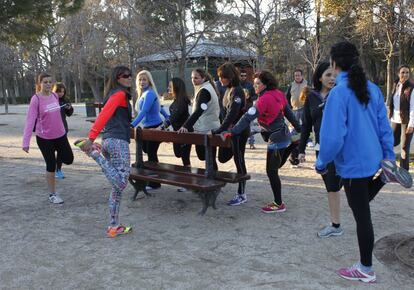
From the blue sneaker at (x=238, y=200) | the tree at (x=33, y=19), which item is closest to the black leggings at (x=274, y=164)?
the blue sneaker at (x=238, y=200)

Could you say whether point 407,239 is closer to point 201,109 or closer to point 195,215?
point 195,215

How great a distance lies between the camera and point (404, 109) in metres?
6.66

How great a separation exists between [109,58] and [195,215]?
89.1 feet

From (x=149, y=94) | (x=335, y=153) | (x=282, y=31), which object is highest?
(x=282, y=31)

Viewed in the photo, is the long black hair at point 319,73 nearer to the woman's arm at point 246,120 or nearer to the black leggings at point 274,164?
the woman's arm at point 246,120

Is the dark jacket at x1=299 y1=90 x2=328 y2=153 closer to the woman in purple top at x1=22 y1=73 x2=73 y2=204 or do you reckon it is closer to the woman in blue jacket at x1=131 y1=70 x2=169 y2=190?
the woman in blue jacket at x1=131 y1=70 x2=169 y2=190

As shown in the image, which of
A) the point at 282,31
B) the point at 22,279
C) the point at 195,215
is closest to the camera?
the point at 22,279

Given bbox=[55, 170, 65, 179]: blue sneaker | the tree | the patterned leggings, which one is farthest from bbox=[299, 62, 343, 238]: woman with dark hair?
the tree

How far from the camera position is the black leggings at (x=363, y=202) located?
10.7 ft

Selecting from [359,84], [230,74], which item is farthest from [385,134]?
[230,74]

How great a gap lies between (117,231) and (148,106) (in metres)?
1.99

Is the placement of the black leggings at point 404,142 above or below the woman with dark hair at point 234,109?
below

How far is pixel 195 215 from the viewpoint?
5277 mm

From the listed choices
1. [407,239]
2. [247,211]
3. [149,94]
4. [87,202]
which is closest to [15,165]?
[87,202]
